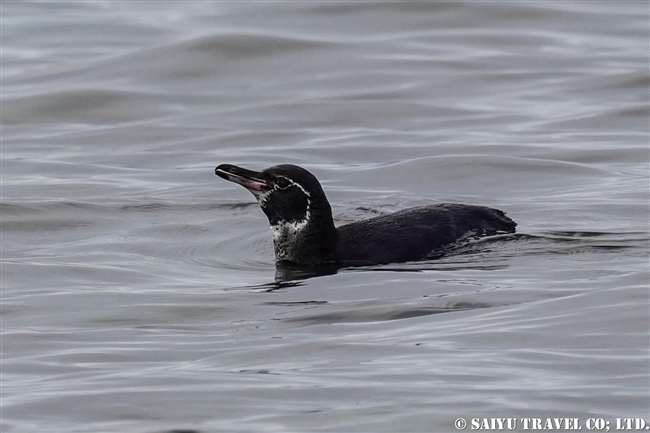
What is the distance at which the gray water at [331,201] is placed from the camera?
7887 mm

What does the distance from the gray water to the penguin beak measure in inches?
28.2

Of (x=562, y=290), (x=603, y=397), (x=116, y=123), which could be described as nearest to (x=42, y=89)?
(x=116, y=123)

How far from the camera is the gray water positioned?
7887mm

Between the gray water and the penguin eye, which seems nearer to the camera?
the gray water

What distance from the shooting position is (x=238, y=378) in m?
8.16

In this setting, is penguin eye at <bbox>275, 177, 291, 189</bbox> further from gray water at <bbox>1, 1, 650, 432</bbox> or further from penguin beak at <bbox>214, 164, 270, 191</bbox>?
gray water at <bbox>1, 1, 650, 432</bbox>

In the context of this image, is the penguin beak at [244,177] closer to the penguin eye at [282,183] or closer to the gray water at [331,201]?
the penguin eye at [282,183]

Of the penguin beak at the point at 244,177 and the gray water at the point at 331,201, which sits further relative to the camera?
the penguin beak at the point at 244,177

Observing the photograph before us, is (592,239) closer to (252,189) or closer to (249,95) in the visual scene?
(252,189)

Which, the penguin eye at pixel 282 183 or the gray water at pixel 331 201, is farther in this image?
the penguin eye at pixel 282 183

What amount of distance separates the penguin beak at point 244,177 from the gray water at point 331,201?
0.72 meters

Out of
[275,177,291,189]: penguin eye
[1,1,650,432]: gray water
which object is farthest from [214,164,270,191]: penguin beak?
[1,1,650,432]: gray water

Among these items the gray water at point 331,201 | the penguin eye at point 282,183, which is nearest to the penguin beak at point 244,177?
the penguin eye at point 282,183

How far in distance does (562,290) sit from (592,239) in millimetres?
2092
